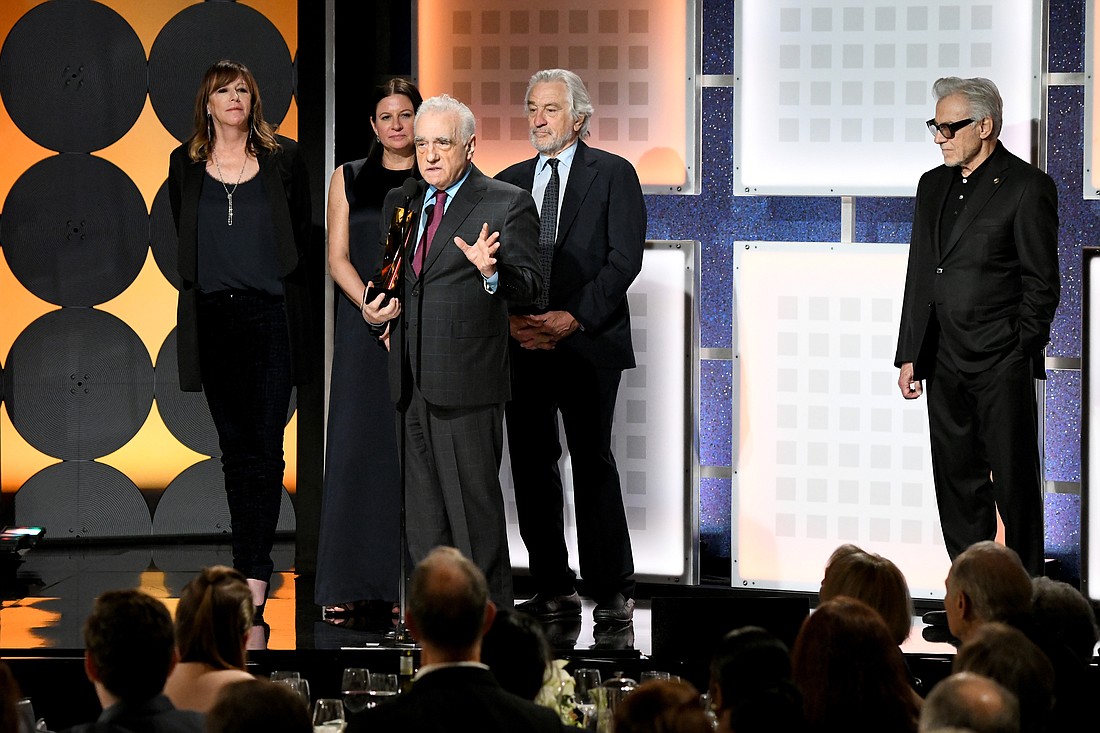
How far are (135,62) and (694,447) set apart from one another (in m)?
3.13

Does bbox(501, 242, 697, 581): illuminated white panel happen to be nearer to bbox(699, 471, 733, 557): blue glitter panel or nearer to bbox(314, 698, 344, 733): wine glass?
bbox(699, 471, 733, 557): blue glitter panel

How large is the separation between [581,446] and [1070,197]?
2.21 m

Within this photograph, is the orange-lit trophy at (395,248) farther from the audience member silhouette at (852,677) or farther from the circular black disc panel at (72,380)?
the circular black disc panel at (72,380)

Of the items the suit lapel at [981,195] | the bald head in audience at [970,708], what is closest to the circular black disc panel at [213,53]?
the suit lapel at [981,195]

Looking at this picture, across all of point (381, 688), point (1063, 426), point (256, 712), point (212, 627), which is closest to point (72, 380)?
point (381, 688)

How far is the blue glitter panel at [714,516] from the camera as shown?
243 inches

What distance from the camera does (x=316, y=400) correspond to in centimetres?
643

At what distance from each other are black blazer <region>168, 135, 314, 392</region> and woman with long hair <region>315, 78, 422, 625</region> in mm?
124

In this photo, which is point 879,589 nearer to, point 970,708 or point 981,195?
point 970,708

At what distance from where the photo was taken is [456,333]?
461 cm

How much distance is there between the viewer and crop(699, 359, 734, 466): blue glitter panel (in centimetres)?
615

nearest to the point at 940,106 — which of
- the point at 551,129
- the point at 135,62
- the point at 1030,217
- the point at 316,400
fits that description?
the point at 1030,217

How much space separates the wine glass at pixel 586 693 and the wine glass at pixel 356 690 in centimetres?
50

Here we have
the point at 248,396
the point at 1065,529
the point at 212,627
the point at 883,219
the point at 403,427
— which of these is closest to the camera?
the point at 212,627
